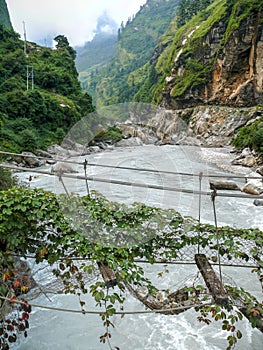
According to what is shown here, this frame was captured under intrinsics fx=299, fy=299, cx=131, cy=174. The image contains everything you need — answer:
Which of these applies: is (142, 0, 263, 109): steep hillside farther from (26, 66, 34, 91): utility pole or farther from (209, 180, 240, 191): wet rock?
(209, 180, 240, 191): wet rock

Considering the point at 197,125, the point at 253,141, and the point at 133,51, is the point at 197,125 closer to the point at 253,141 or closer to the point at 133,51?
the point at 253,141

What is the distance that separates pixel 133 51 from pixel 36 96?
3150 inches

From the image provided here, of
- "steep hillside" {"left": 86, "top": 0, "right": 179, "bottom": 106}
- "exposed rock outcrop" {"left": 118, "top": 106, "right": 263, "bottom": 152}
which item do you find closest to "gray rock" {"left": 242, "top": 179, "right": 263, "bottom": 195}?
"exposed rock outcrop" {"left": 118, "top": 106, "right": 263, "bottom": 152}

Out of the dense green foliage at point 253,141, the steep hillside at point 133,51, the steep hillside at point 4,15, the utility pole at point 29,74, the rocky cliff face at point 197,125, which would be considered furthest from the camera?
the steep hillside at point 133,51

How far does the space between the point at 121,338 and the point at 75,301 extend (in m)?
0.81

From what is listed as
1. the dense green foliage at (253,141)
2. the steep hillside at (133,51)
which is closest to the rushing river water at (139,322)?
Result: the dense green foliage at (253,141)

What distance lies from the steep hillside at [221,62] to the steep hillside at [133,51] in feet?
67.3

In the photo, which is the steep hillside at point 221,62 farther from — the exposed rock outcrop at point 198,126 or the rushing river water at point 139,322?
the rushing river water at point 139,322

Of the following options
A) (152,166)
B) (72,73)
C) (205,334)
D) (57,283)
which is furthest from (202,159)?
(72,73)

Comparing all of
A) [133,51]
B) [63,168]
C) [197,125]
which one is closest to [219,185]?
[63,168]

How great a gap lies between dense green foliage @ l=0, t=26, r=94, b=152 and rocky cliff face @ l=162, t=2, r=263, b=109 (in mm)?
11127

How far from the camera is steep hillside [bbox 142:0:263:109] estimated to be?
24188 mm

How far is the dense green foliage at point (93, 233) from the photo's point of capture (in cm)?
201

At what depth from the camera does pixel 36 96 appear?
19047 mm
